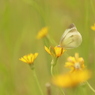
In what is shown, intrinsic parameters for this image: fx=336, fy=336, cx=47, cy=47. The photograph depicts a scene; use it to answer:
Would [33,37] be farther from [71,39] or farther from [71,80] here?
[71,80]

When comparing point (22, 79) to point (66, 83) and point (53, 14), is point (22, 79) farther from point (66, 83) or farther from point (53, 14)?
point (66, 83)

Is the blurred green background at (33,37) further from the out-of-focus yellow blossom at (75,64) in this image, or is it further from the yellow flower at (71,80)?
the yellow flower at (71,80)

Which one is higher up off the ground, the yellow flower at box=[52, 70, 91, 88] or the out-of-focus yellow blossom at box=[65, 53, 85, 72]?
the out-of-focus yellow blossom at box=[65, 53, 85, 72]

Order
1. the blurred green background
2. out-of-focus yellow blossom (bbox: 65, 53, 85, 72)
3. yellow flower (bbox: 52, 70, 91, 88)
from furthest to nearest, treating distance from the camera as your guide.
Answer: the blurred green background
out-of-focus yellow blossom (bbox: 65, 53, 85, 72)
yellow flower (bbox: 52, 70, 91, 88)

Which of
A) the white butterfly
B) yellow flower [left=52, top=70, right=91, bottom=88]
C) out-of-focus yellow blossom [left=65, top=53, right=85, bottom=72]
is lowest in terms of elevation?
yellow flower [left=52, top=70, right=91, bottom=88]

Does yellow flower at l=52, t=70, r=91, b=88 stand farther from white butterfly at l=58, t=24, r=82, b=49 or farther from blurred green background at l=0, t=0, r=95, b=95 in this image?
blurred green background at l=0, t=0, r=95, b=95

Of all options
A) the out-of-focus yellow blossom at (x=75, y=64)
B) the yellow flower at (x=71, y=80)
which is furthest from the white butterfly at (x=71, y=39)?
the yellow flower at (x=71, y=80)

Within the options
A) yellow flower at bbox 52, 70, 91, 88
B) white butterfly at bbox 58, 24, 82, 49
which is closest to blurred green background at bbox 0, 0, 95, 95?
white butterfly at bbox 58, 24, 82, 49

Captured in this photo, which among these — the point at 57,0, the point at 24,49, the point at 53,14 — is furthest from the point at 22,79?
the point at 57,0
